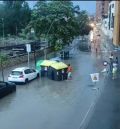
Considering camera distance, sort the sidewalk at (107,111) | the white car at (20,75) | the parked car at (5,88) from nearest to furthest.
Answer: the sidewalk at (107,111) < the parked car at (5,88) < the white car at (20,75)

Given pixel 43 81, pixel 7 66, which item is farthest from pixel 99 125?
pixel 7 66

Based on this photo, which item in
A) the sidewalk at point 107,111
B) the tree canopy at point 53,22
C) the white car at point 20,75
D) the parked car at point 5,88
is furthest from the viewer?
the tree canopy at point 53,22

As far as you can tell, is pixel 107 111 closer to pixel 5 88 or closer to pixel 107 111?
pixel 107 111

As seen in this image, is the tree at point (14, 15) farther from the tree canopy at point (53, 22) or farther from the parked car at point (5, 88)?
the parked car at point (5, 88)

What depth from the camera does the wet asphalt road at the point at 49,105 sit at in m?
18.4

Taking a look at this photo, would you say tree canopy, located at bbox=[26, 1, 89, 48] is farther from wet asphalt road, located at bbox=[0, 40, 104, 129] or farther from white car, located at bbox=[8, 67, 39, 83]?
wet asphalt road, located at bbox=[0, 40, 104, 129]

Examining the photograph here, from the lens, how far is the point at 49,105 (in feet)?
72.8

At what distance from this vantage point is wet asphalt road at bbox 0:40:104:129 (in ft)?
60.3

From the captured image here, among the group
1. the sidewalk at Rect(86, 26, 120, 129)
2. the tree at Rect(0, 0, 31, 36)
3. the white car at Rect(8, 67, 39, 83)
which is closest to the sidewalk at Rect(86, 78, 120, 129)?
the sidewalk at Rect(86, 26, 120, 129)

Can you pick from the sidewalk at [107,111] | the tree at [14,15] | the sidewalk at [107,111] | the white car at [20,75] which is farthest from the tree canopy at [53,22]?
the tree at [14,15]

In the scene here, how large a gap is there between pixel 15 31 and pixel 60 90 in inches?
2311

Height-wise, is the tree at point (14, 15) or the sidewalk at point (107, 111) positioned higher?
the tree at point (14, 15)

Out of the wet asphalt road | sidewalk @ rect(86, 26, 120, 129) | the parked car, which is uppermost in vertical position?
the parked car

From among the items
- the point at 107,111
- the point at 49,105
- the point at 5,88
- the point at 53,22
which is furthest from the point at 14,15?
the point at 107,111
